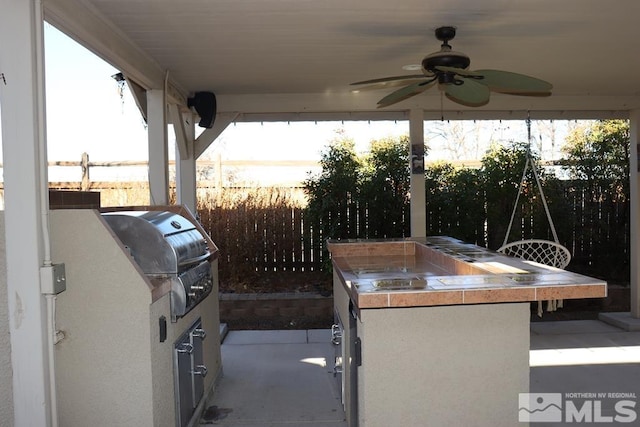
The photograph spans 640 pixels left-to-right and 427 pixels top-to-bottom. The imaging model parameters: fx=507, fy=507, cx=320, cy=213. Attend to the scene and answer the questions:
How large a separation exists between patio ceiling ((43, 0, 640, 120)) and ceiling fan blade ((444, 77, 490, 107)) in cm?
41

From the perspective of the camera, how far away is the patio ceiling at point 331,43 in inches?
111

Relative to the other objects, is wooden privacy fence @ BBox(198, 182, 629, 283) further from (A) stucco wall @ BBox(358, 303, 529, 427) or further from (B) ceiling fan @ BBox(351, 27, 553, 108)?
(A) stucco wall @ BBox(358, 303, 529, 427)

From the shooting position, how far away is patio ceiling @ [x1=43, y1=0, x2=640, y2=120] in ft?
9.29

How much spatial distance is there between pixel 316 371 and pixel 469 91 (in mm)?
2408

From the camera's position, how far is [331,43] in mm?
3496

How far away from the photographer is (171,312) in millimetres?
2543

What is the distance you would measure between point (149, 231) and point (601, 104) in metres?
4.85

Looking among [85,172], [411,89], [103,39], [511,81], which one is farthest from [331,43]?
[85,172]

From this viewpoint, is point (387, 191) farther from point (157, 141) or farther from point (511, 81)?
point (511, 81)

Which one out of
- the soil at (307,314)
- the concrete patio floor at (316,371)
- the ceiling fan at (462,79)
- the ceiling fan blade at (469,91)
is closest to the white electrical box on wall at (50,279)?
the concrete patio floor at (316,371)

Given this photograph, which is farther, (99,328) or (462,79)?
(462,79)

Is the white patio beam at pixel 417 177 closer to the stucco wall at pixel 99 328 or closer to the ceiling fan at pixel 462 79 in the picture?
the ceiling fan at pixel 462 79

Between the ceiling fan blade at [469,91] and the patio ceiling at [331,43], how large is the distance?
1.34 feet

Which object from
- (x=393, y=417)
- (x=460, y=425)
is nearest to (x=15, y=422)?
(x=393, y=417)
